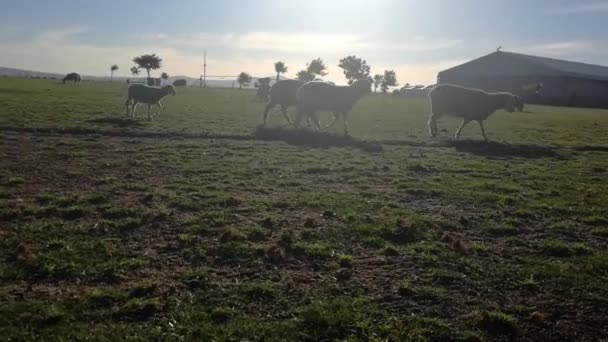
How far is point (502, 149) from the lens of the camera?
17391 mm

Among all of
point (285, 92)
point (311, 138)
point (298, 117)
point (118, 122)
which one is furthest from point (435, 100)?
point (118, 122)

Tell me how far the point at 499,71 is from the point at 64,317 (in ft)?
285

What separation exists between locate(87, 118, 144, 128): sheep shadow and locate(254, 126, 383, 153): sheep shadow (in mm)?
4734

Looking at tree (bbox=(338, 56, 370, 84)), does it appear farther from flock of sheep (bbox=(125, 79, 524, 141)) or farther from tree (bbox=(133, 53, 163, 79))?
flock of sheep (bbox=(125, 79, 524, 141))

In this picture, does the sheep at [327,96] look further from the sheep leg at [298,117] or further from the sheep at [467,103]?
the sheep at [467,103]

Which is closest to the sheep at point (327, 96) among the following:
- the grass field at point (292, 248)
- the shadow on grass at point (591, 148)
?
the grass field at point (292, 248)

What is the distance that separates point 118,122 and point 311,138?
7.80m

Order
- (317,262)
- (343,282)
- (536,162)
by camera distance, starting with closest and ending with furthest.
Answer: (343,282) → (317,262) → (536,162)

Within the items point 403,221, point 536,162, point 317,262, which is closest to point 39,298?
point 317,262

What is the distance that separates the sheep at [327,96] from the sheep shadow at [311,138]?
1.09m

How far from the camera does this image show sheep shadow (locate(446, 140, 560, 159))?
1623cm

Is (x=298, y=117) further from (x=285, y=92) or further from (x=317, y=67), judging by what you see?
(x=317, y=67)

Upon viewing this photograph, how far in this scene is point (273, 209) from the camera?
845 centimetres

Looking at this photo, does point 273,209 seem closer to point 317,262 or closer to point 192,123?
point 317,262
